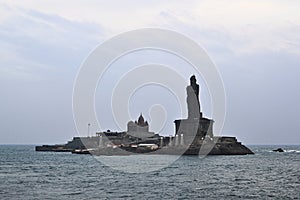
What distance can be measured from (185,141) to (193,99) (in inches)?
764

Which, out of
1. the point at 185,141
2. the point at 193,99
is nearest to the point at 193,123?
the point at 185,141

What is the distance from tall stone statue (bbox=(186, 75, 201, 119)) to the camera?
166750 mm

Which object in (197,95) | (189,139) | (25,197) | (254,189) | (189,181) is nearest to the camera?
(25,197)

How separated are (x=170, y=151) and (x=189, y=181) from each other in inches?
3591

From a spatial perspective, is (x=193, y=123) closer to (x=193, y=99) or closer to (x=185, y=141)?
(x=185, y=141)

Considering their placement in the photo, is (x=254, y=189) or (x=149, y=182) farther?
(x=149, y=182)

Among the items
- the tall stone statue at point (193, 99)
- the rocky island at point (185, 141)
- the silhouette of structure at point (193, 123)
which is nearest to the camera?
the rocky island at point (185, 141)

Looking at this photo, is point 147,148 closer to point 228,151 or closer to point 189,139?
point 189,139

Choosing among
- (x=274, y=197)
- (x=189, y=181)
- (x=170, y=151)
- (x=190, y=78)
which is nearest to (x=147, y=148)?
(x=170, y=151)

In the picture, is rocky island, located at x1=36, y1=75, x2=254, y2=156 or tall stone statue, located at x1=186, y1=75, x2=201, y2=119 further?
tall stone statue, located at x1=186, y1=75, x2=201, y2=119

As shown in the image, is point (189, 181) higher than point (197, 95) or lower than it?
lower

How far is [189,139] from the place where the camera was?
156250 millimetres

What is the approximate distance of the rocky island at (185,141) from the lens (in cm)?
14575

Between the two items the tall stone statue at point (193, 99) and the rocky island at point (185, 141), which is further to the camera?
the tall stone statue at point (193, 99)
